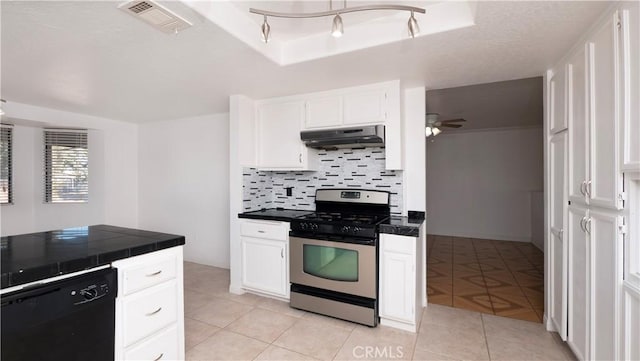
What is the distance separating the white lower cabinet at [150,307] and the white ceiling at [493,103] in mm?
3231

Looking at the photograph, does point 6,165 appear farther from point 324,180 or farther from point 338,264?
point 338,264

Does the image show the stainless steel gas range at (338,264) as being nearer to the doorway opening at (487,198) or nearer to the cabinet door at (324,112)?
the cabinet door at (324,112)

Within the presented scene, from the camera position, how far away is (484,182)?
6289mm

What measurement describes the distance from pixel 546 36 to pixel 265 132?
2.59 m

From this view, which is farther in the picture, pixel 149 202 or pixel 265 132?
pixel 149 202

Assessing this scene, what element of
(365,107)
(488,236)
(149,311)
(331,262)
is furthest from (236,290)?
(488,236)

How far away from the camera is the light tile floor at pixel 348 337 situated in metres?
2.15

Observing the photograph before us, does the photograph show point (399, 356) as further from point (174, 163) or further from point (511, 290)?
point (174, 163)

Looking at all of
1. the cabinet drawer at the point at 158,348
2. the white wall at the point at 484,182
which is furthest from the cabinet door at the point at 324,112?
the white wall at the point at 484,182

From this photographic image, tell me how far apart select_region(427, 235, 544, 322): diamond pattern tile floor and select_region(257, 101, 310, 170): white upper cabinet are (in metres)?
2.09

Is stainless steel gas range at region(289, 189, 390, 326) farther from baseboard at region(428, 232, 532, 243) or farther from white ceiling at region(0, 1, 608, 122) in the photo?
baseboard at region(428, 232, 532, 243)

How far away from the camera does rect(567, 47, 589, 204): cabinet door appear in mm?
1795

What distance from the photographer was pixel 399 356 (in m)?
2.14

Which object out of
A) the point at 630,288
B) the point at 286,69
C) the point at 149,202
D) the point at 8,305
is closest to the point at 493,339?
the point at 630,288
